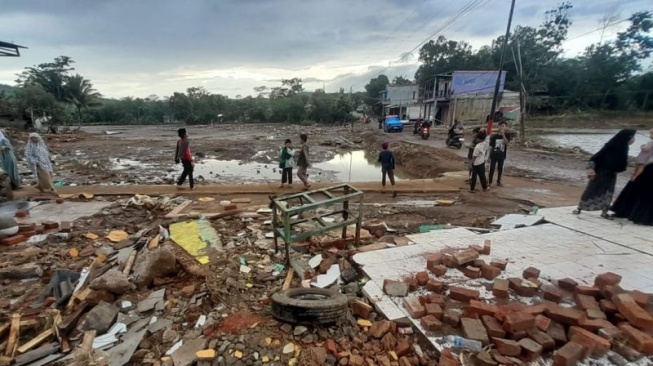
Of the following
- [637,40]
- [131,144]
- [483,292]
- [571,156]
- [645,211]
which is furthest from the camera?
[637,40]

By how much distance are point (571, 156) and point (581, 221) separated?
1274 centimetres

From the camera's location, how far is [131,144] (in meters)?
24.2

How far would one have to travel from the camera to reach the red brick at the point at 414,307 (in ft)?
9.95

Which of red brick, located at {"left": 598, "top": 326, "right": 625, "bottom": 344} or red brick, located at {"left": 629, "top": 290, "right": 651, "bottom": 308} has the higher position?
red brick, located at {"left": 629, "top": 290, "right": 651, "bottom": 308}

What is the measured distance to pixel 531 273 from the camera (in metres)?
3.61

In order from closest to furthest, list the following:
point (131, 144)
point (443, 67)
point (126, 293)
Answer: point (126, 293), point (131, 144), point (443, 67)

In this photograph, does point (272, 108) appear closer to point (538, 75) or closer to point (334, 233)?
point (538, 75)

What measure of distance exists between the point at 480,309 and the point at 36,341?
4.19 meters

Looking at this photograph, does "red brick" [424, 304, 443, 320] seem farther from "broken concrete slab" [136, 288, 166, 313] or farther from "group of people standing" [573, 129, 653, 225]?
"group of people standing" [573, 129, 653, 225]

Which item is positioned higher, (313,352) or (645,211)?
(645,211)

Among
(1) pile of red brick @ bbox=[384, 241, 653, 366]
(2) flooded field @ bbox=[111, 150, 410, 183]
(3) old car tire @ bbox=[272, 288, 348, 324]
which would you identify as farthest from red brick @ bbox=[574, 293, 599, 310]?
(2) flooded field @ bbox=[111, 150, 410, 183]

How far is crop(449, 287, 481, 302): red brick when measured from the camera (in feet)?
10.5

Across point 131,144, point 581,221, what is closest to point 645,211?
point 581,221

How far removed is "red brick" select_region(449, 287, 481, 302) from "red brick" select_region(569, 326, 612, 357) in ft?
2.59
